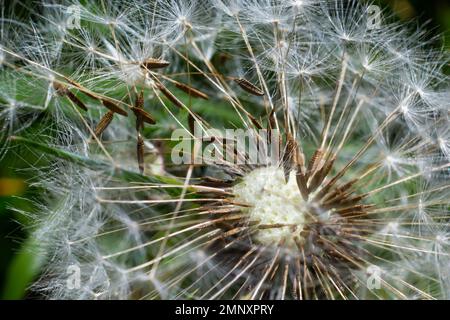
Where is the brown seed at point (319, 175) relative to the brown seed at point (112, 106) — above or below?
below

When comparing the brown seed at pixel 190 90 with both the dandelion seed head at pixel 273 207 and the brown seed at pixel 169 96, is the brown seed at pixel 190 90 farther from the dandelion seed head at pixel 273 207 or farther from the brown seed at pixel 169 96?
the dandelion seed head at pixel 273 207

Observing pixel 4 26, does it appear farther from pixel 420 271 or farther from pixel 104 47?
pixel 420 271

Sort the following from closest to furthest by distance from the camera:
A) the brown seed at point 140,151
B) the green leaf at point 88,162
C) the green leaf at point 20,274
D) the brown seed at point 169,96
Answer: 1. the green leaf at point 88,162
2. the brown seed at point 140,151
3. the brown seed at point 169,96
4. the green leaf at point 20,274

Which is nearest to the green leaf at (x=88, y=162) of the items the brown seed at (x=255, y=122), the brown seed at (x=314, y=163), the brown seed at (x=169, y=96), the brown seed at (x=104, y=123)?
the brown seed at (x=104, y=123)

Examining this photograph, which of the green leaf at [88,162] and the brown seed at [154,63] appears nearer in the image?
the green leaf at [88,162]

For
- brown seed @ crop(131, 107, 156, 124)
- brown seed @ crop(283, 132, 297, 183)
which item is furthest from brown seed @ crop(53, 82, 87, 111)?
brown seed @ crop(283, 132, 297, 183)

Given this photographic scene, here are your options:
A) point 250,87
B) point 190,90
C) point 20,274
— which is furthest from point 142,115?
point 20,274
